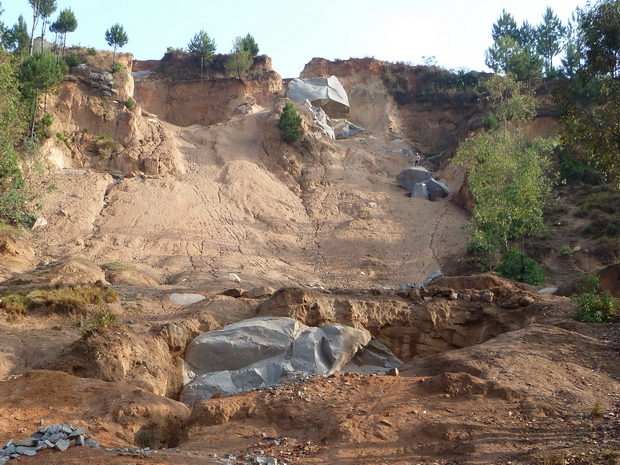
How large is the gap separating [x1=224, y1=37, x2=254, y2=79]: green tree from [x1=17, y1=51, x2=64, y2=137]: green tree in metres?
14.0

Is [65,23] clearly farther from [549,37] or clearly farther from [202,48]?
[549,37]

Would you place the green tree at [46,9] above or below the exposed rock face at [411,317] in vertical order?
above

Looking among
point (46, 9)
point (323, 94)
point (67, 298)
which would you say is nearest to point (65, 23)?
point (46, 9)

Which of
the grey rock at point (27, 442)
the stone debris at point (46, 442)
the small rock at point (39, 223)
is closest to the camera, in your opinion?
the stone debris at point (46, 442)

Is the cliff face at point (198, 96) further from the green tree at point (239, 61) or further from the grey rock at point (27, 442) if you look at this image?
the grey rock at point (27, 442)

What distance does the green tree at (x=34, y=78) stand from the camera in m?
28.8

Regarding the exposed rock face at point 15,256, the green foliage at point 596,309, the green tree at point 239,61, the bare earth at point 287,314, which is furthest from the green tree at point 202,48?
the green foliage at point 596,309

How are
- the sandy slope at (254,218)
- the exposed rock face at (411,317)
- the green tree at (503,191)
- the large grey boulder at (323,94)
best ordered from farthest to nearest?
the large grey boulder at (323,94)
the sandy slope at (254,218)
the green tree at (503,191)
the exposed rock face at (411,317)

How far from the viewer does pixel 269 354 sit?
39.4 feet

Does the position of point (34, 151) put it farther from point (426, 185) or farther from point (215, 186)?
point (426, 185)

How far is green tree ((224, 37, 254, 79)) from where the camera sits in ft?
133

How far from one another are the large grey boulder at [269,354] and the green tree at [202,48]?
33.9m

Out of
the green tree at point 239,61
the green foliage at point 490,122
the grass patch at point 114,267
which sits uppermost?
the green tree at point 239,61

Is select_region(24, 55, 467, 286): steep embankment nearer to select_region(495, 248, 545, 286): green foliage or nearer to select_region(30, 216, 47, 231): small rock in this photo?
select_region(30, 216, 47, 231): small rock
